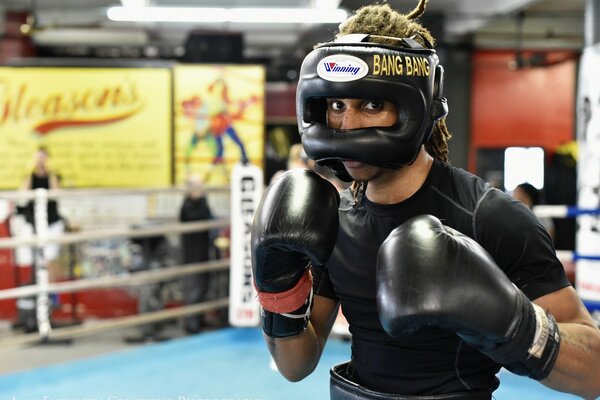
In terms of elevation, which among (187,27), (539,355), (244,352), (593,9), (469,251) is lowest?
(244,352)

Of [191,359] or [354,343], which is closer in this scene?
[354,343]

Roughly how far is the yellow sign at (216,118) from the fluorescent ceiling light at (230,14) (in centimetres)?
85

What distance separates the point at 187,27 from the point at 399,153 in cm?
1148

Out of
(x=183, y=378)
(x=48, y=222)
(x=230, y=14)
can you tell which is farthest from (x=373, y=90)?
(x=230, y=14)

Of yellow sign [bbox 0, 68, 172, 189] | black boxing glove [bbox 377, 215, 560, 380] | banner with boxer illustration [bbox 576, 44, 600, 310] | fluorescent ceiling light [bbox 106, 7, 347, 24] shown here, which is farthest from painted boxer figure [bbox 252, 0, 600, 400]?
fluorescent ceiling light [bbox 106, 7, 347, 24]

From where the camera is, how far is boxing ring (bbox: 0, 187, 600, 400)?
3.70 metres

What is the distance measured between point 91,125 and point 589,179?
16.6 ft

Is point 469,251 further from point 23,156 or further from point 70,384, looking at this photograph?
point 23,156

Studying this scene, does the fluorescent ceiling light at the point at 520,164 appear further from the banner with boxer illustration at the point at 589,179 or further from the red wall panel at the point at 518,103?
the banner with boxer illustration at the point at 589,179

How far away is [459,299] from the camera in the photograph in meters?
1.03

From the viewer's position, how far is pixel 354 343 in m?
1.44

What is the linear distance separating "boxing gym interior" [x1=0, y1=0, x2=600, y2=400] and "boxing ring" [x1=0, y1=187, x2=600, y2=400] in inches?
0.7

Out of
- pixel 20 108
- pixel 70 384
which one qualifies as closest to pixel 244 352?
pixel 70 384

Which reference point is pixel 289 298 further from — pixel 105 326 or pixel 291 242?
pixel 105 326
